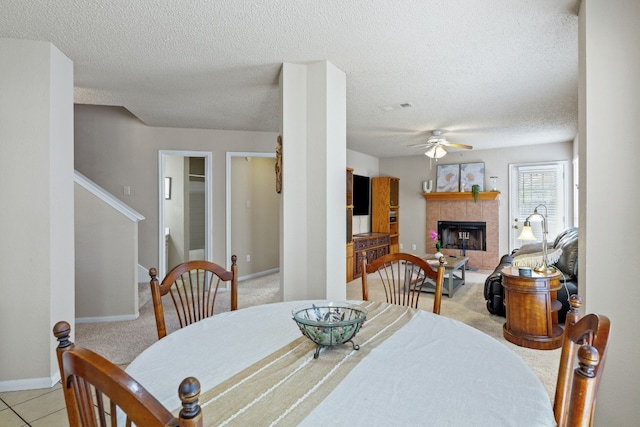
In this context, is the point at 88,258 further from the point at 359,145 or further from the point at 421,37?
the point at 359,145

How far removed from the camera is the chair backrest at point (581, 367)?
599 mm

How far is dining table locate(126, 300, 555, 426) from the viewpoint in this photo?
81 centimetres

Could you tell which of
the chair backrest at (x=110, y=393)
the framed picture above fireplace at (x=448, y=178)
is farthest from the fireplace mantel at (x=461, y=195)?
the chair backrest at (x=110, y=393)

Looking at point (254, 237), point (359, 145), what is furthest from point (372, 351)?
point (359, 145)

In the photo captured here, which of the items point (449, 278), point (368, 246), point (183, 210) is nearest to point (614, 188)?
point (449, 278)

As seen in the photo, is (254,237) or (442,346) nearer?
(442,346)

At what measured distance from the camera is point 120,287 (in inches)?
146

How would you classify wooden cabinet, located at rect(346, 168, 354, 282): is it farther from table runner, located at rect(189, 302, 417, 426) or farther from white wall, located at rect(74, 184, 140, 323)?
table runner, located at rect(189, 302, 417, 426)

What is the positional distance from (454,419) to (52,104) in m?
3.00

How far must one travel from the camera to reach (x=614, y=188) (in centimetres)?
168

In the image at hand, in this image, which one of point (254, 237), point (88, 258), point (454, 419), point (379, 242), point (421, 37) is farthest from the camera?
point (379, 242)

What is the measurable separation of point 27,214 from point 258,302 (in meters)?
2.63

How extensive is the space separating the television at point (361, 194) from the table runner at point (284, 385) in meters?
5.45

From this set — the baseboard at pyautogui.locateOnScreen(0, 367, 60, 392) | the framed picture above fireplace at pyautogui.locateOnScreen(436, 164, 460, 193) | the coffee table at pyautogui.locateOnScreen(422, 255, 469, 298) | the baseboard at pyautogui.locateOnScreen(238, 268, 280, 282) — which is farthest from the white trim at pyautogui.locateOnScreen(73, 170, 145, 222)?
the framed picture above fireplace at pyautogui.locateOnScreen(436, 164, 460, 193)
